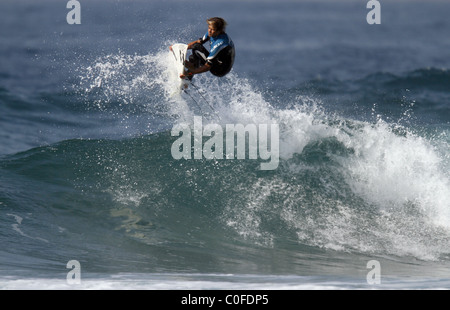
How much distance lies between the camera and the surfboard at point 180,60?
30.7ft

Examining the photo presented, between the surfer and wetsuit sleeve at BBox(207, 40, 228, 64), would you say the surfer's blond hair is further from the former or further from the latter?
wetsuit sleeve at BBox(207, 40, 228, 64)

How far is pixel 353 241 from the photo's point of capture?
8320 millimetres

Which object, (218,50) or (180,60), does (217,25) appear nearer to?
(218,50)

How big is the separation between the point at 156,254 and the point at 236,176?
2.39m

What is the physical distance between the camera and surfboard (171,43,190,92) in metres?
9.34

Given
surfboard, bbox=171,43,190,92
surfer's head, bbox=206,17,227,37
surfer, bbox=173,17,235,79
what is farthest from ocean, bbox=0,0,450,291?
surfer's head, bbox=206,17,227,37

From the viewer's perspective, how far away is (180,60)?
372 inches

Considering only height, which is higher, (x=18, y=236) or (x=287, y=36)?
(x=287, y=36)

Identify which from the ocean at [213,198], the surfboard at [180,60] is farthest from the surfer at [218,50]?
the ocean at [213,198]

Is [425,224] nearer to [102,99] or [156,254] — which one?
[156,254]

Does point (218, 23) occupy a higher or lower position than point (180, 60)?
higher

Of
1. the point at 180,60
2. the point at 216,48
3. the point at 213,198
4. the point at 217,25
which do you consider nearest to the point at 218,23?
the point at 217,25
